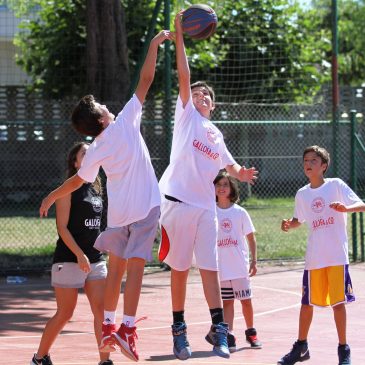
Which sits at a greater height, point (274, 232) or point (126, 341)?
point (126, 341)

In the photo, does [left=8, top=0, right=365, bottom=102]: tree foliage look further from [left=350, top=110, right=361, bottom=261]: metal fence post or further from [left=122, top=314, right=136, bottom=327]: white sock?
[left=122, top=314, right=136, bottom=327]: white sock

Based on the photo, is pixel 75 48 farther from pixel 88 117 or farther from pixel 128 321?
pixel 128 321

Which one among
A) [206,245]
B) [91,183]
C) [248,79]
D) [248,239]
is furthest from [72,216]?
[248,79]

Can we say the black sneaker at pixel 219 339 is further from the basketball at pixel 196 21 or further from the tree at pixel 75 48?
the tree at pixel 75 48

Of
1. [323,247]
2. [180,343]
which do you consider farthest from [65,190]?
[323,247]

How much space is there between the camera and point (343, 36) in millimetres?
47406

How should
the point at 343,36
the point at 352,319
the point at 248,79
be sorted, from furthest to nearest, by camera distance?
the point at 343,36 → the point at 248,79 → the point at 352,319

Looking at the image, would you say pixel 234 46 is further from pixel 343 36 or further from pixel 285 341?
pixel 343 36

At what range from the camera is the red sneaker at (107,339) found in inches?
289

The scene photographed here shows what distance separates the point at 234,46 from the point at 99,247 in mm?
19119

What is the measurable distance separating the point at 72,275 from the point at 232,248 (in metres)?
2.19

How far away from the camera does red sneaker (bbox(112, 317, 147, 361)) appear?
7227 mm

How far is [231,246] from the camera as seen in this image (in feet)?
31.8

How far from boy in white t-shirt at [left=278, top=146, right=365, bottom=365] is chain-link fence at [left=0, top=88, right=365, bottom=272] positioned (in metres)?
7.42
